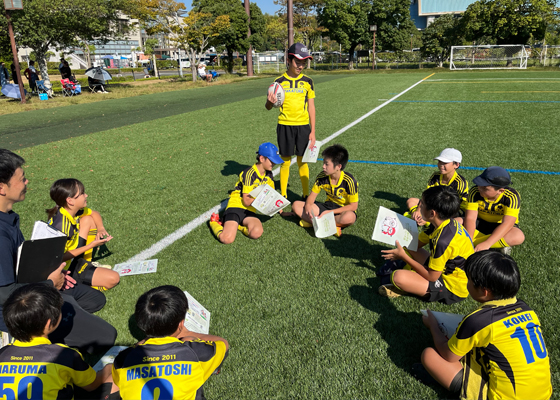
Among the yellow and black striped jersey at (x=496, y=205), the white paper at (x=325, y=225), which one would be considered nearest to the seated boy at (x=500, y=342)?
the white paper at (x=325, y=225)

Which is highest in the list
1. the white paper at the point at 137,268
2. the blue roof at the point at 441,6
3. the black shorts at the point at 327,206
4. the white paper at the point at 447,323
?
the blue roof at the point at 441,6

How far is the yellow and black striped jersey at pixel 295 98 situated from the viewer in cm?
544

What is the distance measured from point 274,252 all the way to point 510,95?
16.6 metres

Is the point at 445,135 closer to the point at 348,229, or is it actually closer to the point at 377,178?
the point at 377,178

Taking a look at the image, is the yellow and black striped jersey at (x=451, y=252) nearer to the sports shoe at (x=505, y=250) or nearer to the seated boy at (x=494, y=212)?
the seated boy at (x=494, y=212)

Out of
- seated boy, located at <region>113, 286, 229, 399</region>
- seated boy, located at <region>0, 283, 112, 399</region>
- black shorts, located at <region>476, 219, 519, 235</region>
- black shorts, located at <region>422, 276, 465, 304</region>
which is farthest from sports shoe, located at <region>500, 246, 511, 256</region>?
seated boy, located at <region>0, 283, 112, 399</region>

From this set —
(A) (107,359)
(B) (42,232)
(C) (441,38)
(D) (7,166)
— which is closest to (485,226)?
(A) (107,359)

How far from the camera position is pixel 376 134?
10.1 meters

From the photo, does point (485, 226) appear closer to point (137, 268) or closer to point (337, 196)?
point (337, 196)

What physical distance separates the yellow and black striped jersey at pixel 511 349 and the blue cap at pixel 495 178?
2031 mm

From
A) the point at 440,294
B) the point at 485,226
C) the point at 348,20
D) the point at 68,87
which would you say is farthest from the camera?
the point at 348,20

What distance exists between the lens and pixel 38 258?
8.76ft

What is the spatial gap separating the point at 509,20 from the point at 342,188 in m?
41.4

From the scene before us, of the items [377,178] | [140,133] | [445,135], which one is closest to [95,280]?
[377,178]
